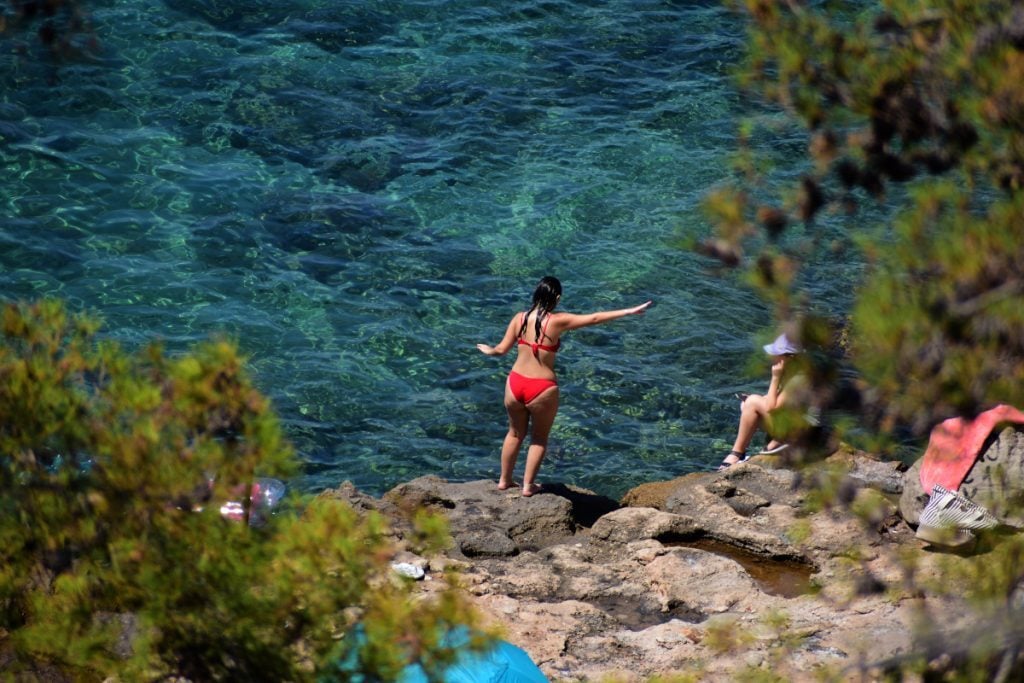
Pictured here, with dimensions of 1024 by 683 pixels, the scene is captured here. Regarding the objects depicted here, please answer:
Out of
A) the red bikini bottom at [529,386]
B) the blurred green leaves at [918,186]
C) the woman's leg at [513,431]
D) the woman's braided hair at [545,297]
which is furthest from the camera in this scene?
the woman's leg at [513,431]

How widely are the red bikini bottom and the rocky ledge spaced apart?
0.87m

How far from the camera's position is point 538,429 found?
11.1 m

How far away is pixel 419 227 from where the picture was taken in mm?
17156

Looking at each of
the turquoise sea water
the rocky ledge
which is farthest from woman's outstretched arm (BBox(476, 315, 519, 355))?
the turquoise sea water

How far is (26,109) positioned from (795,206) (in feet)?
54.2

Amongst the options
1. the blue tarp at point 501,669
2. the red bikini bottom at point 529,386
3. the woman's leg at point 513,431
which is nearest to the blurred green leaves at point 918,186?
the blue tarp at point 501,669

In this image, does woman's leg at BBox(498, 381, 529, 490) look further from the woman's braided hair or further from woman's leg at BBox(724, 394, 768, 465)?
woman's leg at BBox(724, 394, 768, 465)

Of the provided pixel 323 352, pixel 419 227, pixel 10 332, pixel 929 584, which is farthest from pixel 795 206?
pixel 419 227

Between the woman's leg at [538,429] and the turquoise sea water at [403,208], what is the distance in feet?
6.50

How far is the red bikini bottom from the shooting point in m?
10.9

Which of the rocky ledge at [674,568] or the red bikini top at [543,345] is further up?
the red bikini top at [543,345]

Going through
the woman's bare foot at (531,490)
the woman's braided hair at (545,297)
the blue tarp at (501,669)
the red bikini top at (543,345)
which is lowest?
the woman's bare foot at (531,490)

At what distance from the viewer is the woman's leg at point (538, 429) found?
1102 centimetres

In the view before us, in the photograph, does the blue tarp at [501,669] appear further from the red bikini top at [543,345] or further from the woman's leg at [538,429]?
the red bikini top at [543,345]
